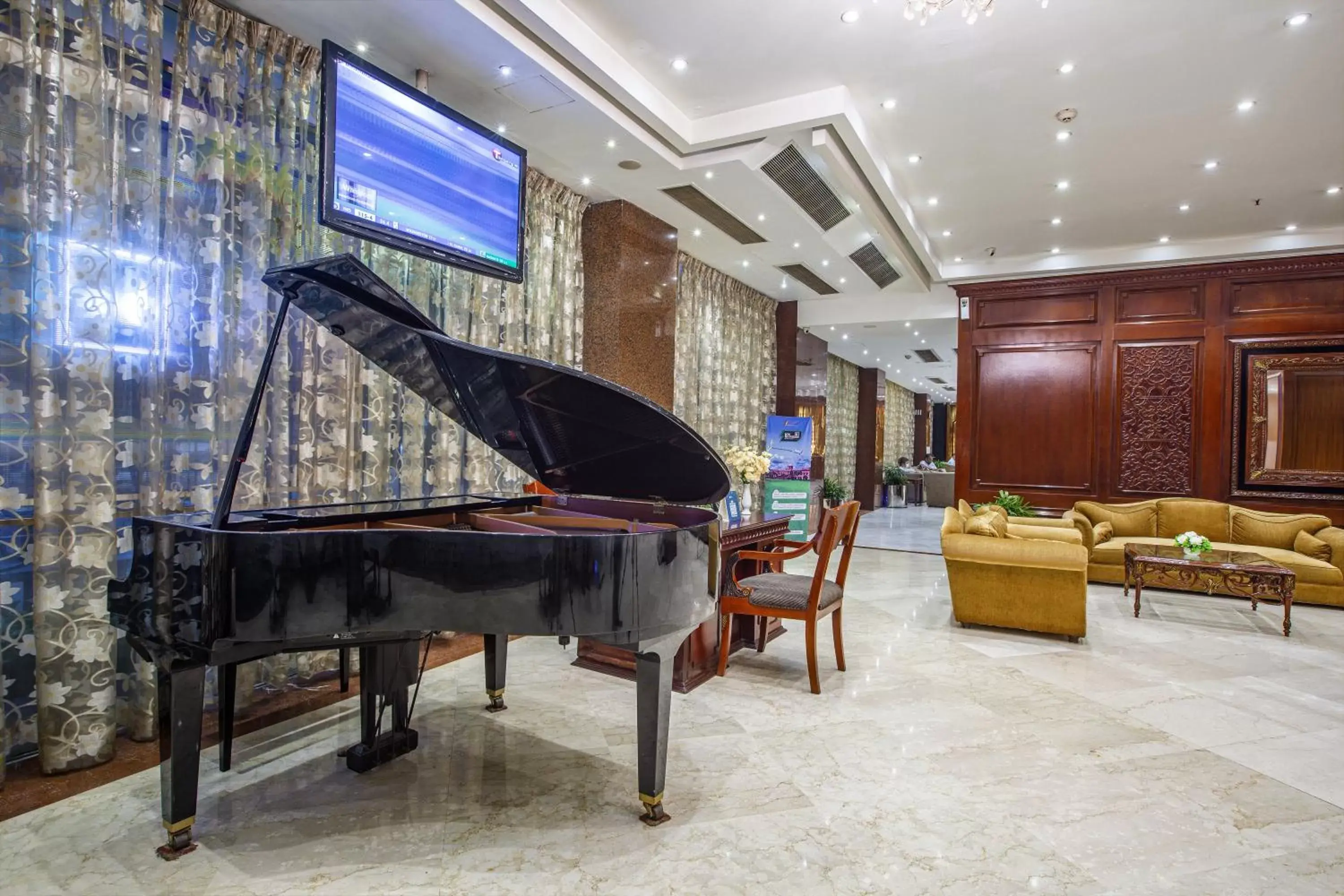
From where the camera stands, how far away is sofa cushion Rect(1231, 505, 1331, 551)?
618 centimetres

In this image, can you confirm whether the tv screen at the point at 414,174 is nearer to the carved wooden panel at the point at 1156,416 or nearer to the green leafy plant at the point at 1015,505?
the green leafy plant at the point at 1015,505

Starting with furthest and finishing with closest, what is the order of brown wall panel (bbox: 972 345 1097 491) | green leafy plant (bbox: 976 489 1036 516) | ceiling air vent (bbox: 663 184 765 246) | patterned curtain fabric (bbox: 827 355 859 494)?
patterned curtain fabric (bbox: 827 355 859 494) → brown wall panel (bbox: 972 345 1097 491) → green leafy plant (bbox: 976 489 1036 516) → ceiling air vent (bbox: 663 184 765 246)

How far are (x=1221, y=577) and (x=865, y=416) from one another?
28.8ft

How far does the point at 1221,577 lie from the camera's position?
199 inches

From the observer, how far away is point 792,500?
8.47 metres

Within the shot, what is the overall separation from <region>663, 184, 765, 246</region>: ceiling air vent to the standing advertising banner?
2723 millimetres

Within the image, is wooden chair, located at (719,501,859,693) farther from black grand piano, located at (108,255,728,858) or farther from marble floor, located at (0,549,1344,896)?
black grand piano, located at (108,255,728,858)

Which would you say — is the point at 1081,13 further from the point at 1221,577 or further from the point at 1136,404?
the point at 1136,404

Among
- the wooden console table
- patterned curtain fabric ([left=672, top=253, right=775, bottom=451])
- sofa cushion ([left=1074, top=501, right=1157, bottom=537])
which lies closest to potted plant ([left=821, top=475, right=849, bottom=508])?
patterned curtain fabric ([left=672, top=253, right=775, bottom=451])

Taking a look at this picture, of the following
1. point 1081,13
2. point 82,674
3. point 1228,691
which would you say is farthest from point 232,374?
point 1228,691

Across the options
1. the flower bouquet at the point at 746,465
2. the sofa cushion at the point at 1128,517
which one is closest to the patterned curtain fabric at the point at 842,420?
the sofa cushion at the point at 1128,517

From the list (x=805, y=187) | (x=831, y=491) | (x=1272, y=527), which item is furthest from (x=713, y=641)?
(x=831, y=491)

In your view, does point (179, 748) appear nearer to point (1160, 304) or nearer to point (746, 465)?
point (746, 465)

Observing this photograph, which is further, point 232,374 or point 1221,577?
point 1221,577
